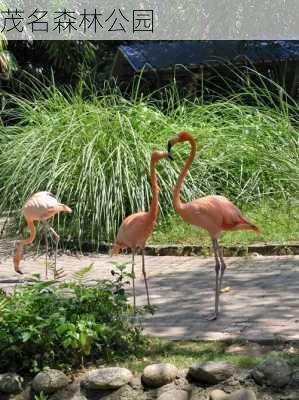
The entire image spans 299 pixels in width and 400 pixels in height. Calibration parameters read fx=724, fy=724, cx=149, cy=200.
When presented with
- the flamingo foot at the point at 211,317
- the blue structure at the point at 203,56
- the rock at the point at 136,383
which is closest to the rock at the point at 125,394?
the rock at the point at 136,383

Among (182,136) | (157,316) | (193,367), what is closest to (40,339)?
(193,367)

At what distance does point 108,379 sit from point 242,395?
0.86m

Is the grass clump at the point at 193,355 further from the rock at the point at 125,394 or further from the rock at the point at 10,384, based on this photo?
the rock at the point at 10,384

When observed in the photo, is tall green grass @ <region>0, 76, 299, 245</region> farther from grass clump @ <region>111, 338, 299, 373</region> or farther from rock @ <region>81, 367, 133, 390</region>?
rock @ <region>81, 367, 133, 390</region>

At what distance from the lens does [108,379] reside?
4.51 m

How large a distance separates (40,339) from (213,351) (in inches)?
45.4

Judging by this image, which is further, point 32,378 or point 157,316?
point 157,316

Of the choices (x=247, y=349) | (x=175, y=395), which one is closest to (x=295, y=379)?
(x=247, y=349)

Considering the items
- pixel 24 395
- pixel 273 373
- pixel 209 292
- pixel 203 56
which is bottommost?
pixel 24 395

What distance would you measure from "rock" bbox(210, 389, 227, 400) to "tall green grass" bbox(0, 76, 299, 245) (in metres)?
4.84

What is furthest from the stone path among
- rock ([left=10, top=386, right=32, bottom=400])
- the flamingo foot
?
rock ([left=10, top=386, right=32, bottom=400])

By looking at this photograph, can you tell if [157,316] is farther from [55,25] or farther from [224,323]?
[55,25]

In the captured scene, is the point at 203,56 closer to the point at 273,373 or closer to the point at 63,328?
the point at 63,328

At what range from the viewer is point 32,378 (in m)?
4.72
